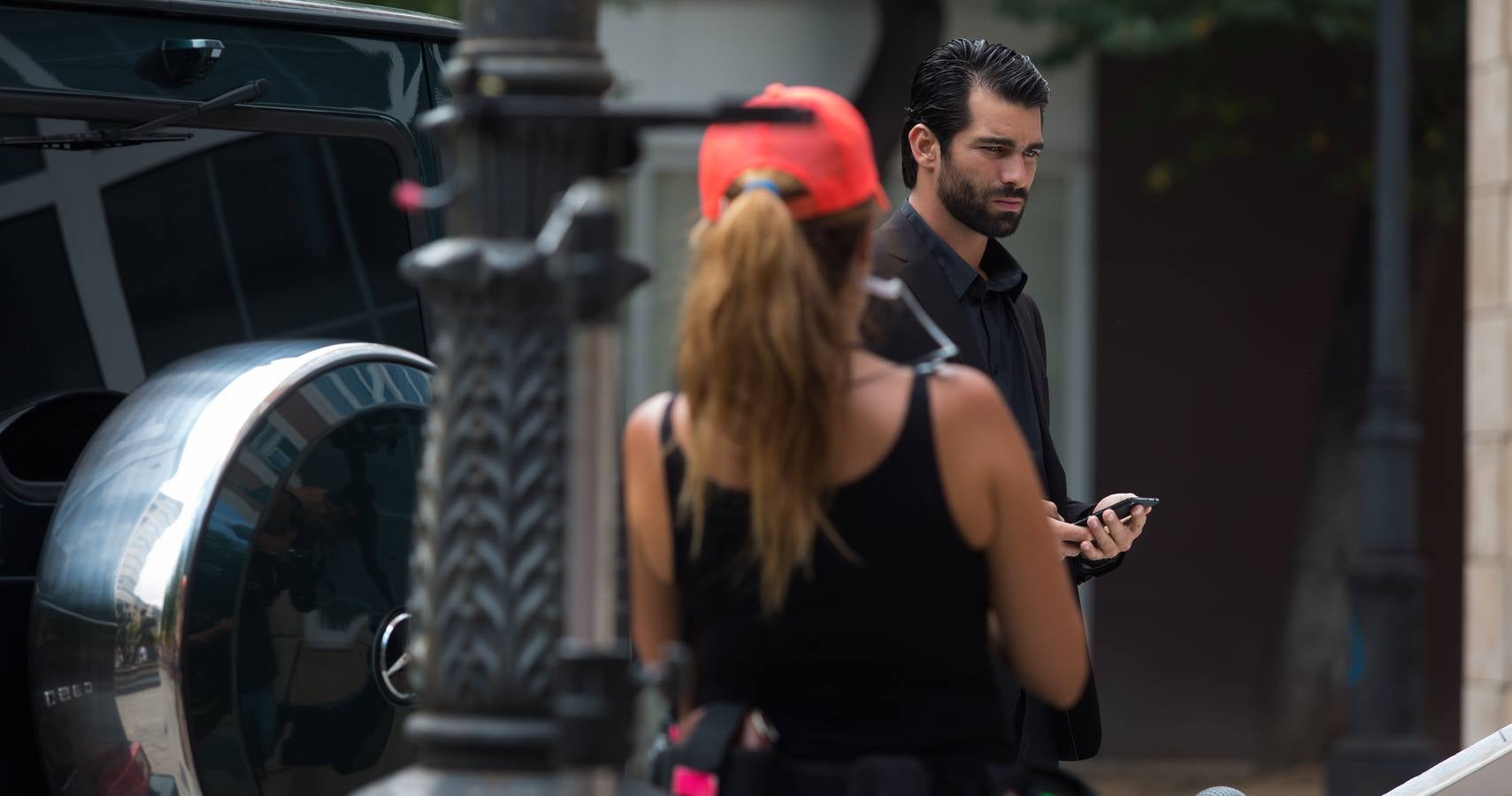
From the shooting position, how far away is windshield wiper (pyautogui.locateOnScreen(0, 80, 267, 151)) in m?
3.90

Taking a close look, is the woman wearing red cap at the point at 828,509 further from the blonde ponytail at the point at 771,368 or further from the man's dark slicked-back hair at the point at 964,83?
the man's dark slicked-back hair at the point at 964,83

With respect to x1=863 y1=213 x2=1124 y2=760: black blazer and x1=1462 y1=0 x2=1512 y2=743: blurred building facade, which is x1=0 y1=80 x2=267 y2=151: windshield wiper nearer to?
x1=863 y1=213 x2=1124 y2=760: black blazer

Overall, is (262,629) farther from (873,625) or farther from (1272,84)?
(1272,84)

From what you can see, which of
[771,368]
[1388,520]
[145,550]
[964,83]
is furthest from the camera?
[1388,520]

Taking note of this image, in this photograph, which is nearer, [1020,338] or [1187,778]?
[1020,338]

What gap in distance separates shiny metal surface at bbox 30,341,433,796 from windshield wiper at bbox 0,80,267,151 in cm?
61

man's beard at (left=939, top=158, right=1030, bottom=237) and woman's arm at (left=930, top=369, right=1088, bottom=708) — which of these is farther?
man's beard at (left=939, top=158, right=1030, bottom=237)

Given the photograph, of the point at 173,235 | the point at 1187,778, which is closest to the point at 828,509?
the point at 173,235

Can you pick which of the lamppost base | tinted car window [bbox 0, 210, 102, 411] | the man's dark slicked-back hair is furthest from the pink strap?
the lamppost base

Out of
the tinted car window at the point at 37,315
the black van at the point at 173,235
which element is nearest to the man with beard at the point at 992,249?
the black van at the point at 173,235

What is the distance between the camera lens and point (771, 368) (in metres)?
2.34

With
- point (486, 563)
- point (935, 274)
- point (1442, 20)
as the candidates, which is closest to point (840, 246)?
point (486, 563)

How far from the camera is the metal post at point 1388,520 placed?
1063 centimetres

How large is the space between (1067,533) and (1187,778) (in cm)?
956
